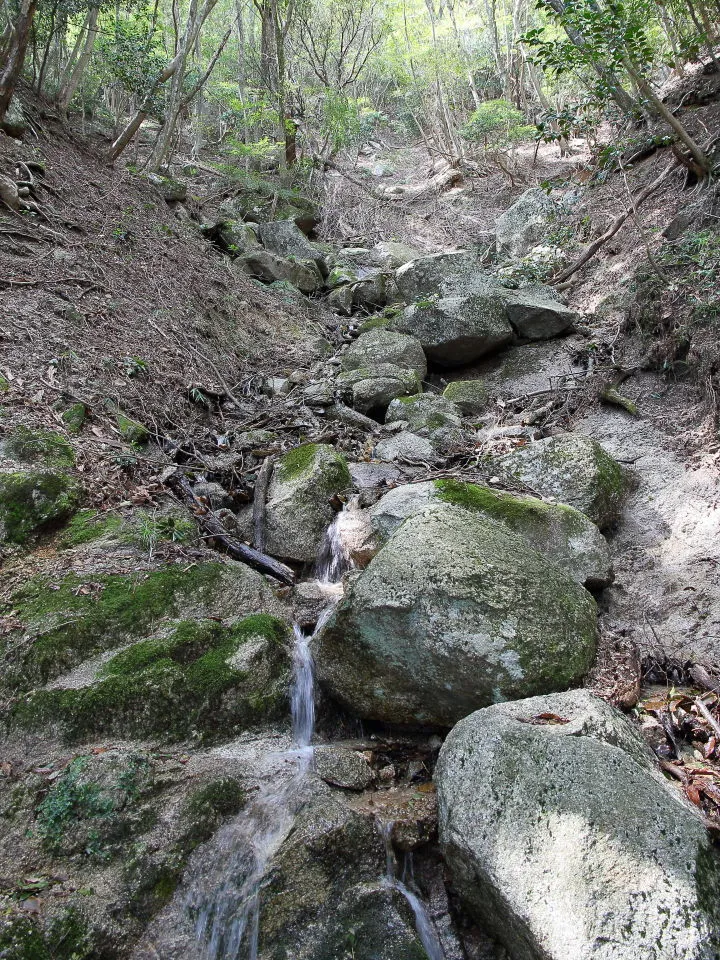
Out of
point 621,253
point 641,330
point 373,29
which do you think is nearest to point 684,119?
point 621,253

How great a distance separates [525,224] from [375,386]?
724 cm

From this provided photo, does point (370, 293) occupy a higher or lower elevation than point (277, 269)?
lower

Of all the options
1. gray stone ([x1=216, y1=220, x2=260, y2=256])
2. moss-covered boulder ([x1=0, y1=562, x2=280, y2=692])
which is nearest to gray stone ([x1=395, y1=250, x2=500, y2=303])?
gray stone ([x1=216, y1=220, x2=260, y2=256])

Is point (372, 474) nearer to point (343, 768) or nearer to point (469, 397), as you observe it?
point (469, 397)

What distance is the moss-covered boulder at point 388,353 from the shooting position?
8836mm

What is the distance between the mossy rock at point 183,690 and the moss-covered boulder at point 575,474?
291 cm

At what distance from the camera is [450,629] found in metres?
3.52

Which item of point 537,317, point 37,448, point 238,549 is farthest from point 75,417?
point 537,317

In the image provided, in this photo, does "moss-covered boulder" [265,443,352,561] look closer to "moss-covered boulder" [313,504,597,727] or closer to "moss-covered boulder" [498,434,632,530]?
"moss-covered boulder" [313,504,597,727]

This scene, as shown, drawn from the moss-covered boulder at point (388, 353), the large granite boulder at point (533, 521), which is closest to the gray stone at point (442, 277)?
the moss-covered boulder at point (388, 353)

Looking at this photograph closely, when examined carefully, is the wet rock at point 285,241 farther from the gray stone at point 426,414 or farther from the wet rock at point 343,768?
the wet rock at point 343,768

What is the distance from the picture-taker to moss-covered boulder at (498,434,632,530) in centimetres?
524

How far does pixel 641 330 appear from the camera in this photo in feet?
24.3

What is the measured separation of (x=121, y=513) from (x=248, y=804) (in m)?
2.44
